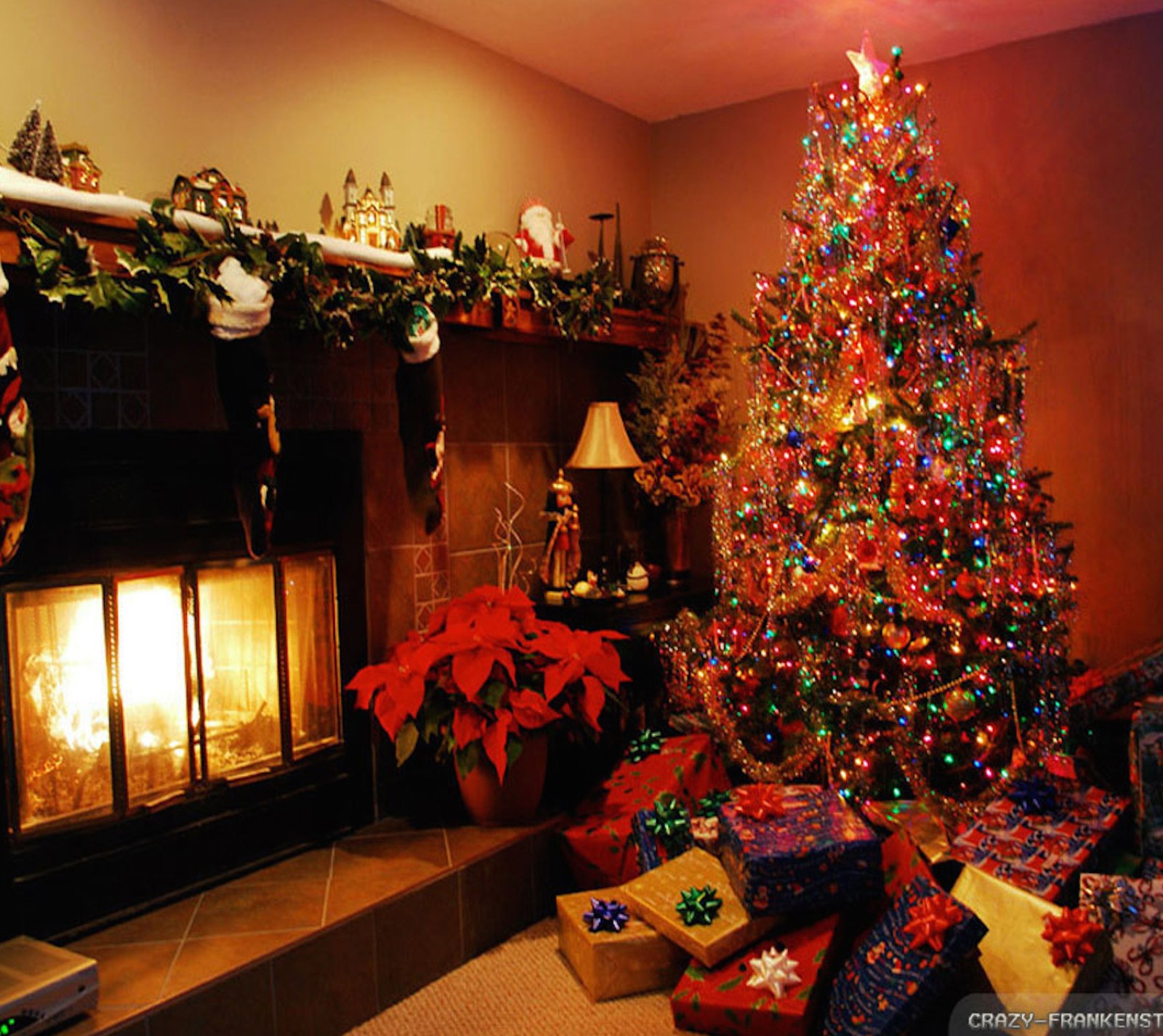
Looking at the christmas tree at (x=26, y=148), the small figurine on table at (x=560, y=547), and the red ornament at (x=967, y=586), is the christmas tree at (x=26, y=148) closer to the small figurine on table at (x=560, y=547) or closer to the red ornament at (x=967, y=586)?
the small figurine on table at (x=560, y=547)

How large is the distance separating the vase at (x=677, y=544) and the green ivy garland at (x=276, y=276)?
0.99 metres

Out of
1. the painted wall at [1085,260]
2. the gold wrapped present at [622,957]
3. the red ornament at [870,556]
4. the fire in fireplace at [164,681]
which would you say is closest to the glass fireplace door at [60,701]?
the fire in fireplace at [164,681]

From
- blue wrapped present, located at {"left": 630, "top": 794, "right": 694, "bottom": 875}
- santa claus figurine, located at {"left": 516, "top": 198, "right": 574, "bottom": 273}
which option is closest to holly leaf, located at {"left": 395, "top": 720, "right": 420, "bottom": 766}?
blue wrapped present, located at {"left": 630, "top": 794, "right": 694, "bottom": 875}

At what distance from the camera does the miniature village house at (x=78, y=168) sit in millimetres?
2166

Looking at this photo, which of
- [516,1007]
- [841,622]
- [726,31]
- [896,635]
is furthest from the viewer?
[726,31]

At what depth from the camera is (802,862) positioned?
2.25 metres

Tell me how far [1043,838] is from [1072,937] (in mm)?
447

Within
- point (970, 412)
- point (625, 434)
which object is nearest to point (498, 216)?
point (625, 434)

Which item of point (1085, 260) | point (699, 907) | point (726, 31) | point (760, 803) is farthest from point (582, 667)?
point (1085, 260)

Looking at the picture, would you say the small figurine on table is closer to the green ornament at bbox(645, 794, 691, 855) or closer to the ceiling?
the green ornament at bbox(645, 794, 691, 855)

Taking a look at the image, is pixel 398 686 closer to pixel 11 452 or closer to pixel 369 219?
pixel 11 452

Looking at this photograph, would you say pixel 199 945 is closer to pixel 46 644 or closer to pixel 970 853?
pixel 46 644

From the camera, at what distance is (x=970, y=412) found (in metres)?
2.85

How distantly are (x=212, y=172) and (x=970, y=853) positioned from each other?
2.33 metres
